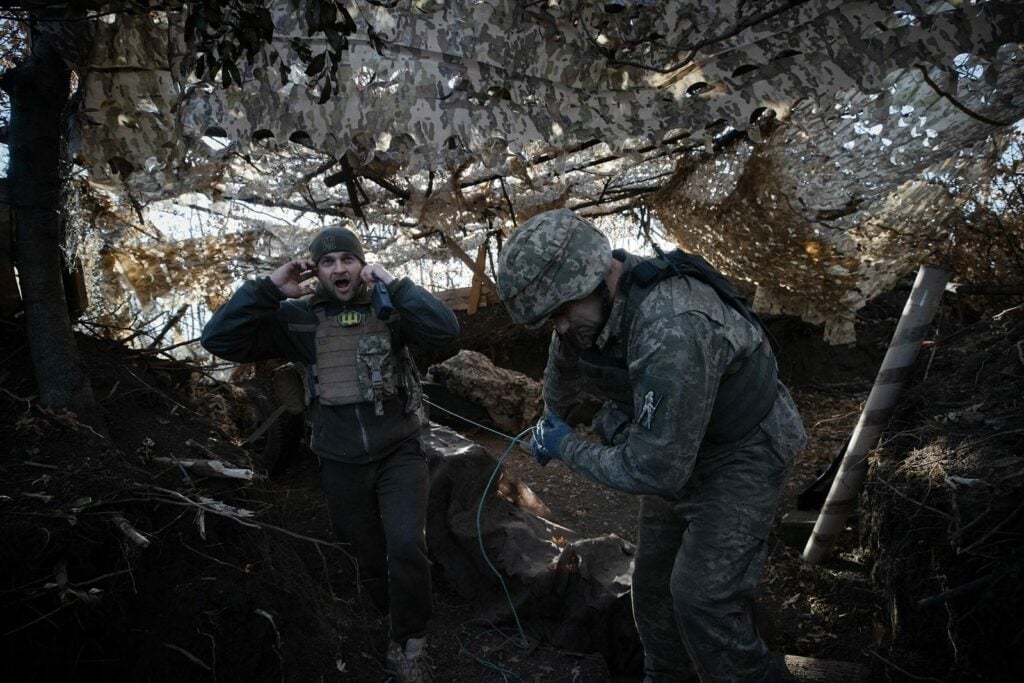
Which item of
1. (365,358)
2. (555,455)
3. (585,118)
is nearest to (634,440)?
(555,455)

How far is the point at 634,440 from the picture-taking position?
216cm

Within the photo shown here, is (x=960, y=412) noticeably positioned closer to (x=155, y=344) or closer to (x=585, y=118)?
(x=585, y=118)

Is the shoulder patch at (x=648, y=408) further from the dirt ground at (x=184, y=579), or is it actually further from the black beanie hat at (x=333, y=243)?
the black beanie hat at (x=333, y=243)

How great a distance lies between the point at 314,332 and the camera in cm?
327

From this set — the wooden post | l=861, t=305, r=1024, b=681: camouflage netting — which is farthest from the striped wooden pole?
the wooden post

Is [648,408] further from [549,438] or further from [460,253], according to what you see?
[460,253]

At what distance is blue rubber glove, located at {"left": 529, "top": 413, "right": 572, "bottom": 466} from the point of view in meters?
2.45

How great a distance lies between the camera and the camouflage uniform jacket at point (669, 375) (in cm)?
205

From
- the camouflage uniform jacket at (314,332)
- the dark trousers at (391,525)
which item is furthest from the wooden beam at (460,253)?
the dark trousers at (391,525)

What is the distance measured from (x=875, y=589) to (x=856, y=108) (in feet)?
9.53

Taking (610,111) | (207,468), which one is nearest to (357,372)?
(207,468)

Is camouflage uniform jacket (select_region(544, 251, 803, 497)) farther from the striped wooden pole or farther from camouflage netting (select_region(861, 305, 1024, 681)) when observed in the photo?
the striped wooden pole

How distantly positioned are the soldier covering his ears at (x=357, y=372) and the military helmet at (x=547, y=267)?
103 centimetres

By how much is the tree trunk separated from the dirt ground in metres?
0.16
